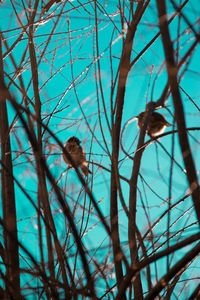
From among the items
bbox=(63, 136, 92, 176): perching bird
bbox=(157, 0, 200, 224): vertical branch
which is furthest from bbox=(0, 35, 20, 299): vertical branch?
bbox=(157, 0, 200, 224): vertical branch

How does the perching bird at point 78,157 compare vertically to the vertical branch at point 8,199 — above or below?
above

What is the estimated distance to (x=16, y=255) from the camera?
368mm

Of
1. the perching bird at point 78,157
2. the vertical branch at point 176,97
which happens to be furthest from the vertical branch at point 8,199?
the vertical branch at point 176,97

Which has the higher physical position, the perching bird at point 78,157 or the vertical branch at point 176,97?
the perching bird at point 78,157

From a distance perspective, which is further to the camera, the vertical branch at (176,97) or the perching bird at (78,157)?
the perching bird at (78,157)

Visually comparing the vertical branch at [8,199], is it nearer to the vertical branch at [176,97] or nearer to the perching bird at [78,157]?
the perching bird at [78,157]

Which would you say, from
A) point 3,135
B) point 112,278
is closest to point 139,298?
point 112,278

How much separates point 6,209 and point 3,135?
102 mm

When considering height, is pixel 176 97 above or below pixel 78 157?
below

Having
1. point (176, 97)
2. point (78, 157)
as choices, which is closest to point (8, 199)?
point (78, 157)

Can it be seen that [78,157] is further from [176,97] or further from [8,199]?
[176,97]

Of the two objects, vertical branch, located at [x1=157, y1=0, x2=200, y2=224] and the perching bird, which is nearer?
vertical branch, located at [x1=157, y1=0, x2=200, y2=224]

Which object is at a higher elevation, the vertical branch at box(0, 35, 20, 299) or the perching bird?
the perching bird

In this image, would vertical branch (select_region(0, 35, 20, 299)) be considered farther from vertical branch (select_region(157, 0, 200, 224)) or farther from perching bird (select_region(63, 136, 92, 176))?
vertical branch (select_region(157, 0, 200, 224))
